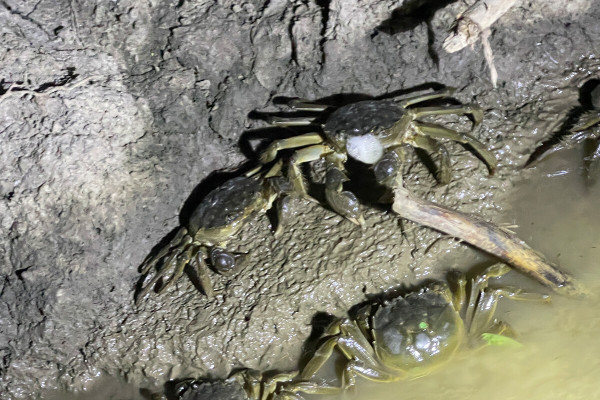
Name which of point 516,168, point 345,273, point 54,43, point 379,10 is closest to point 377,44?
point 379,10

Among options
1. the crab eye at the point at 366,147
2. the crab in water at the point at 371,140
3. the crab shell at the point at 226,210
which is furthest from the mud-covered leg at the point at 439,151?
the crab shell at the point at 226,210

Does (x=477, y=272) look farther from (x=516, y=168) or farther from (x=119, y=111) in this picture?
(x=119, y=111)

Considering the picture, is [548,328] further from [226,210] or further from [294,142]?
[226,210]

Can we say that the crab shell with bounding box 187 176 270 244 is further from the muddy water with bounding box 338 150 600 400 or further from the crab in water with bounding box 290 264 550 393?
the muddy water with bounding box 338 150 600 400

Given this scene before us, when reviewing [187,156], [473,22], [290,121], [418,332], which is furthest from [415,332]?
[187,156]

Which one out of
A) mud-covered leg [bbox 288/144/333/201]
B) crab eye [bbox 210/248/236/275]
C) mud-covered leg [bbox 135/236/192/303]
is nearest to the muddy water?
crab eye [bbox 210/248/236/275]

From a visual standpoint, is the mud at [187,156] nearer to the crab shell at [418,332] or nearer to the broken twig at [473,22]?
the crab shell at [418,332]
